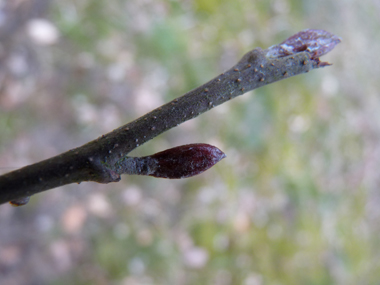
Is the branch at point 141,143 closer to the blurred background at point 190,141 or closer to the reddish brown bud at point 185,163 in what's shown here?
the reddish brown bud at point 185,163

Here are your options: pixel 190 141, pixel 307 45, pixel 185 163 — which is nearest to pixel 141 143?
pixel 185 163

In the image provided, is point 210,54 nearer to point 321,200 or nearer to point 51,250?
point 321,200

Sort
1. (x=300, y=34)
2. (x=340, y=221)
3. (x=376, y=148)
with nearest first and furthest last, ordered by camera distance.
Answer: (x=300, y=34) < (x=340, y=221) < (x=376, y=148)

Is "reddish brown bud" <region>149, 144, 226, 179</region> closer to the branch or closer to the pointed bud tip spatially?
the branch

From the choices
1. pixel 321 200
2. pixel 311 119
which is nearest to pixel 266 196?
pixel 321 200

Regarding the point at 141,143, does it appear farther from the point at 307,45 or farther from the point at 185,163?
the point at 307,45

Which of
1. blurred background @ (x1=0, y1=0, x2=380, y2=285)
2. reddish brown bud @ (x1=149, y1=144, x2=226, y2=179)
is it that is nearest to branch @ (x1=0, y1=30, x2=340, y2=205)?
reddish brown bud @ (x1=149, y1=144, x2=226, y2=179)

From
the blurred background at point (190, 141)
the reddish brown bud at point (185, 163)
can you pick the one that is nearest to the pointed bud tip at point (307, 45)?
the reddish brown bud at point (185, 163)
